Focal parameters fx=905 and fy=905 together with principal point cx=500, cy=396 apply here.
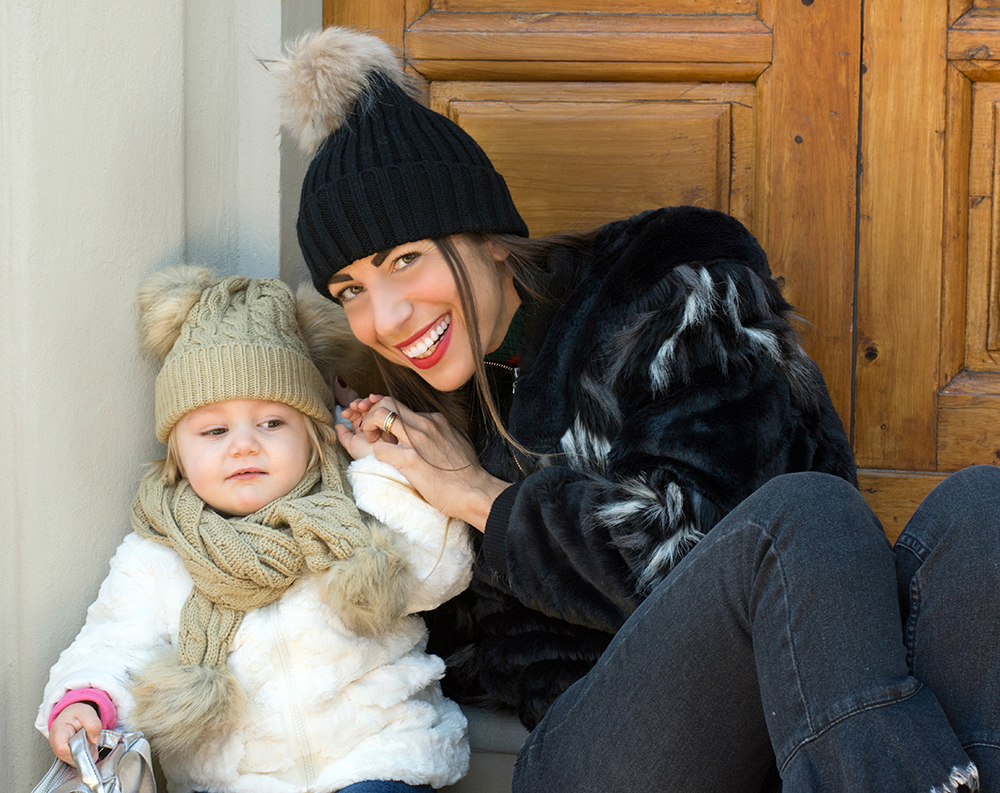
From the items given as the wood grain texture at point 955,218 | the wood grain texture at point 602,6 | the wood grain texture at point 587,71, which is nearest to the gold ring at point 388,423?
the wood grain texture at point 587,71

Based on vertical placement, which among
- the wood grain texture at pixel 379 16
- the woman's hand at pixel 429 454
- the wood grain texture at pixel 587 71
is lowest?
the woman's hand at pixel 429 454

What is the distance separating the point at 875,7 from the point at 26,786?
203 centimetres

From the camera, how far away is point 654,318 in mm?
1351

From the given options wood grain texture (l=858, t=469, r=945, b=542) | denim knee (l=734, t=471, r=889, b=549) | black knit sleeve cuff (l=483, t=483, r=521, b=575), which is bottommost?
wood grain texture (l=858, t=469, r=945, b=542)

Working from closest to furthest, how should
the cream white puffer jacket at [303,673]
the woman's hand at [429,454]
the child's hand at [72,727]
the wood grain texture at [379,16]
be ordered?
the child's hand at [72,727]
the cream white puffer jacket at [303,673]
the woman's hand at [429,454]
the wood grain texture at [379,16]

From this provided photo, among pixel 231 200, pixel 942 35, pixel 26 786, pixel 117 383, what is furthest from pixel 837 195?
pixel 26 786

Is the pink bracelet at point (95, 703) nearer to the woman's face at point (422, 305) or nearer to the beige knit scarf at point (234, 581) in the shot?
the beige knit scarf at point (234, 581)

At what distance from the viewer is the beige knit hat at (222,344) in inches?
55.6

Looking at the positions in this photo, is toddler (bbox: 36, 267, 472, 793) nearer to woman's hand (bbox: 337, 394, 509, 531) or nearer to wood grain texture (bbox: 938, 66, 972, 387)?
woman's hand (bbox: 337, 394, 509, 531)

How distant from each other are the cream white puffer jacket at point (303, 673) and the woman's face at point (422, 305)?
8.4 inches

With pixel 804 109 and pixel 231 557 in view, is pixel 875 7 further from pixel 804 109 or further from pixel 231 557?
pixel 231 557

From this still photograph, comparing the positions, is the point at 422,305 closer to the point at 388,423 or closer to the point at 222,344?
the point at 388,423

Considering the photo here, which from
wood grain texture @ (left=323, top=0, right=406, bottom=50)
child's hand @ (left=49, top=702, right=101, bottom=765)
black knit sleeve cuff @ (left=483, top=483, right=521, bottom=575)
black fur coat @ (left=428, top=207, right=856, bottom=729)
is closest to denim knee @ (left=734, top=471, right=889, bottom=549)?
black fur coat @ (left=428, top=207, right=856, bottom=729)

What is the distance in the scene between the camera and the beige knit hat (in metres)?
1.41
